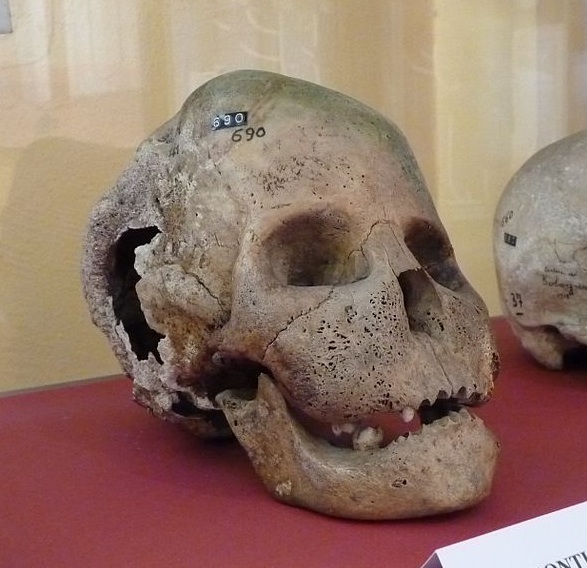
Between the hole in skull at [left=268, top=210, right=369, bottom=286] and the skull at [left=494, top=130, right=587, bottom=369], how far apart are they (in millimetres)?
550

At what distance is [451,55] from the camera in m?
2.10

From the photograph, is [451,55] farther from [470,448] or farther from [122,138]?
[470,448]

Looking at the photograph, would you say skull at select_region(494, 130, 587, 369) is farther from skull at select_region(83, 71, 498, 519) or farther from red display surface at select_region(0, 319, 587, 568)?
skull at select_region(83, 71, 498, 519)

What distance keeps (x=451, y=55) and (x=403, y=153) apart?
1.01 metres

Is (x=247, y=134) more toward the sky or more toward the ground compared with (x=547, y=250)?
more toward the sky

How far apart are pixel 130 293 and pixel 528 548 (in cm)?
68

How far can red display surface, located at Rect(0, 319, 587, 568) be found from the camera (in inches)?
38.3

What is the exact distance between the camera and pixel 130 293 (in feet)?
4.34

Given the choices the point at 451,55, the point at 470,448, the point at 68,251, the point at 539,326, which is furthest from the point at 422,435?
the point at 451,55

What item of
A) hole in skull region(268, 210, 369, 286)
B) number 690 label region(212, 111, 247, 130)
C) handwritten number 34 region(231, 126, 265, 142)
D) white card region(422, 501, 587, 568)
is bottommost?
white card region(422, 501, 587, 568)

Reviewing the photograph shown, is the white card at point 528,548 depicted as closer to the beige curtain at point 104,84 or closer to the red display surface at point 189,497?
the red display surface at point 189,497

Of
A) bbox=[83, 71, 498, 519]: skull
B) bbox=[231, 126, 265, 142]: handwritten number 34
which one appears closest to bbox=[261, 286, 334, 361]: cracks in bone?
bbox=[83, 71, 498, 519]: skull

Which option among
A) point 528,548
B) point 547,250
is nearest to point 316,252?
point 528,548

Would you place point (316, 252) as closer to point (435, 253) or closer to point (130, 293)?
point (435, 253)
